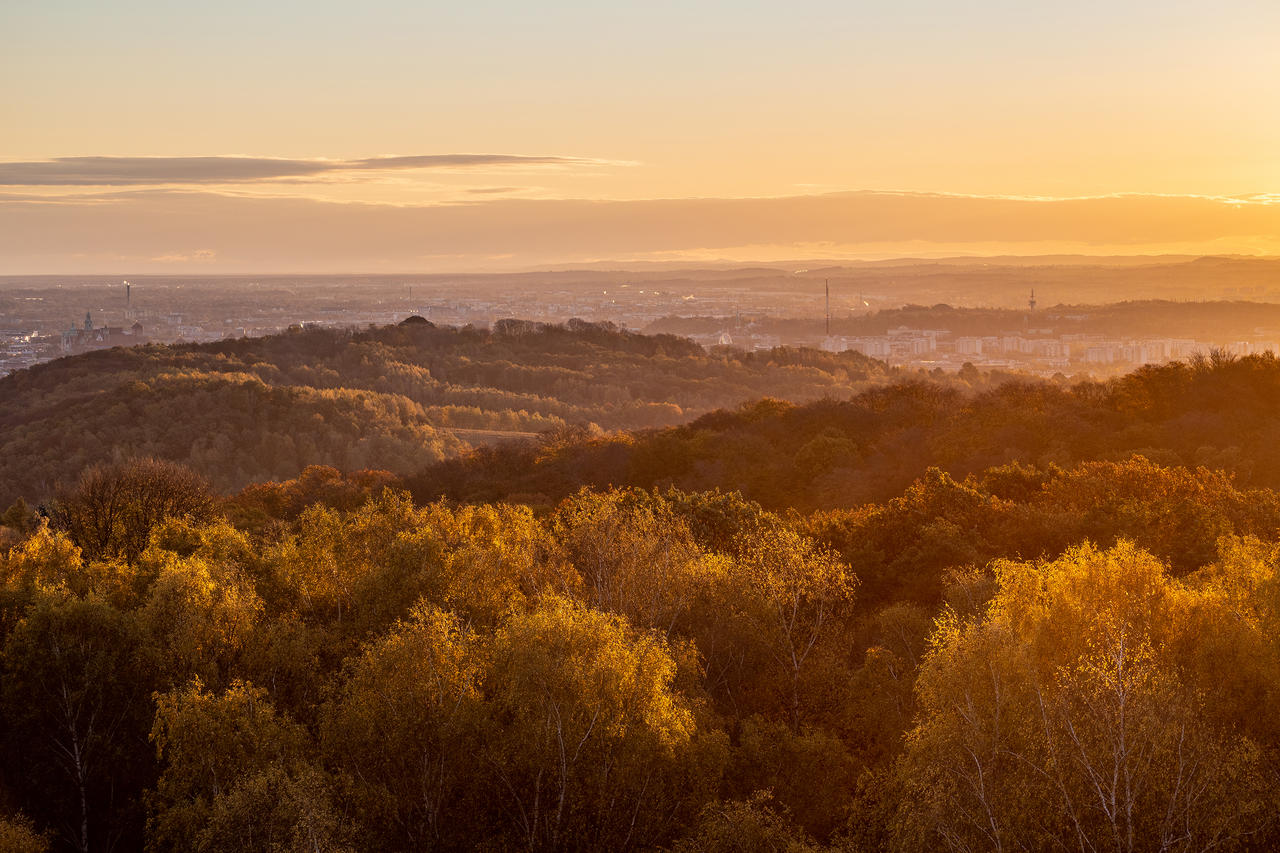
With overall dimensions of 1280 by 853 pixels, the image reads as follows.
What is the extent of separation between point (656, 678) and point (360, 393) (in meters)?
86.9

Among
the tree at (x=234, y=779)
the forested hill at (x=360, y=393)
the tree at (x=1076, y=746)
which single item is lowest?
the forested hill at (x=360, y=393)

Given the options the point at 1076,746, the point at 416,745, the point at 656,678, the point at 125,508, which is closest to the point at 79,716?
the point at 416,745

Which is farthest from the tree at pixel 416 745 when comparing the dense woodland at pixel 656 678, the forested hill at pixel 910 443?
the forested hill at pixel 910 443

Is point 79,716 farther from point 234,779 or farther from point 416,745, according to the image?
point 416,745

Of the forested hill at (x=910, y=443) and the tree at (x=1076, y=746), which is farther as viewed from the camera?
the forested hill at (x=910, y=443)

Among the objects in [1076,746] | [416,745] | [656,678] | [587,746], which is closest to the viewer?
[1076,746]

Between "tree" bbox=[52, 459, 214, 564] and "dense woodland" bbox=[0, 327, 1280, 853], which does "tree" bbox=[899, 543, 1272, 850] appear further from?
"tree" bbox=[52, 459, 214, 564]

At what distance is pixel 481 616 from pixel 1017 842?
1349 centimetres

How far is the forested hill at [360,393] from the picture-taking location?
85000mm

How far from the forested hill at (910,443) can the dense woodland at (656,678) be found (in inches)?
487

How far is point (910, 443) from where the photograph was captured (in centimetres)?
5734

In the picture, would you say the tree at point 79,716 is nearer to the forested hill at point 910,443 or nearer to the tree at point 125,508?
the tree at point 125,508

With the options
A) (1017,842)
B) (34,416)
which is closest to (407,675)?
(1017,842)

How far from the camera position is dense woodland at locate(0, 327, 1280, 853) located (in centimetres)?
1639
